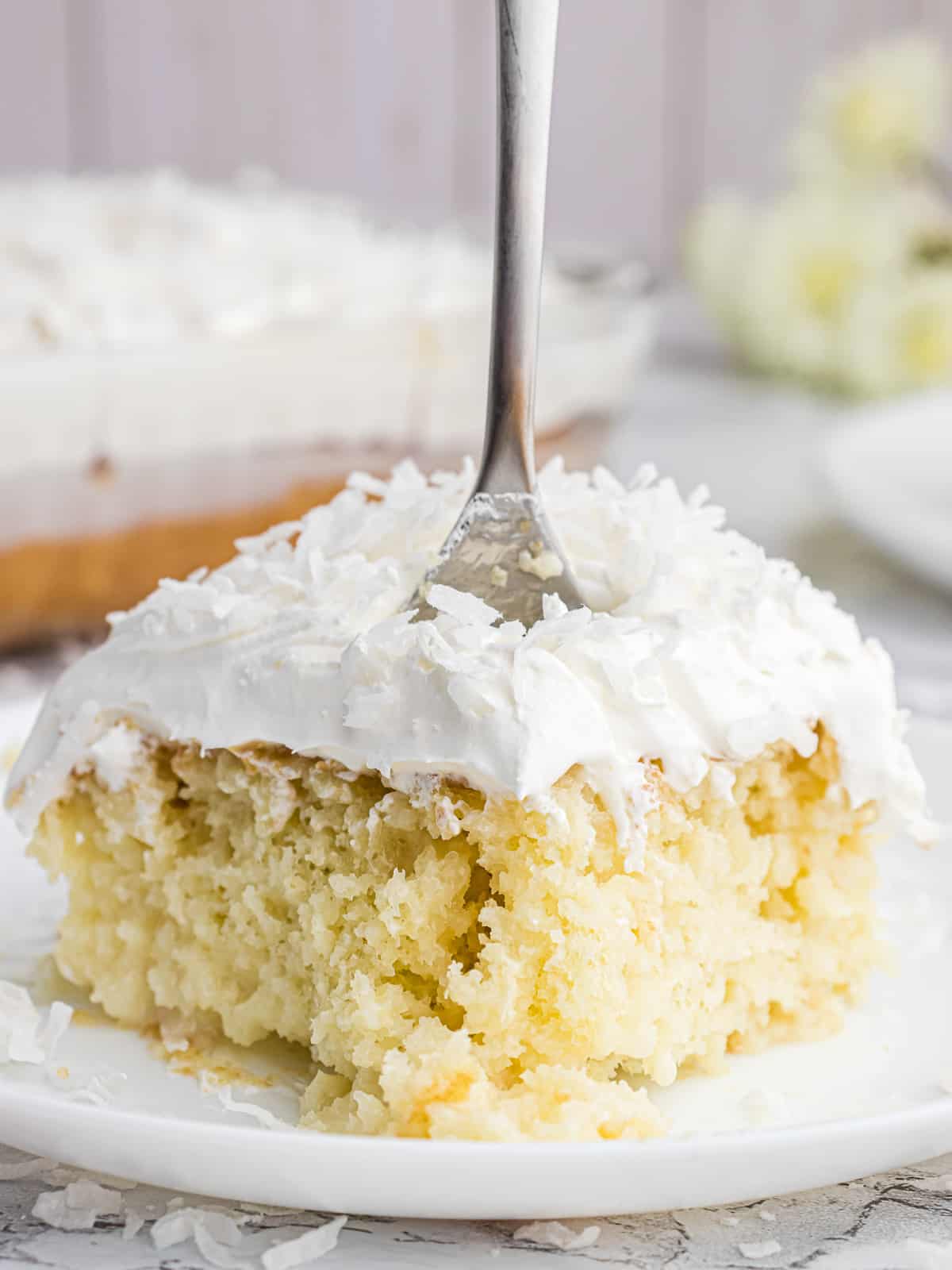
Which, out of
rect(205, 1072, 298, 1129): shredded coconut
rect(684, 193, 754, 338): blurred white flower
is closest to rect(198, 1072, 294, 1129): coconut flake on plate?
rect(205, 1072, 298, 1129): shredded coconut

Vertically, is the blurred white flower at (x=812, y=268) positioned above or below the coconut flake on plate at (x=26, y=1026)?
above

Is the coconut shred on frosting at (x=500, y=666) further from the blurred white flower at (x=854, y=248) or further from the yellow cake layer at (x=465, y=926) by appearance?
the blurred white flower at (x=854, y=248)

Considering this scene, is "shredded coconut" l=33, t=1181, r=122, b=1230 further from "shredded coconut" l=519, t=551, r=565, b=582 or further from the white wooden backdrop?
the white wooden backdrop

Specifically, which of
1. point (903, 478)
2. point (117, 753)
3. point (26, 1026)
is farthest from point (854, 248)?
point (26, 1026)

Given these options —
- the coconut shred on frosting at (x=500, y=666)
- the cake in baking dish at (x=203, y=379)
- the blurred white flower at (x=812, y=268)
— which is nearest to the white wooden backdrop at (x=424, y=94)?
the blurred white flower at (x=812, y=268)

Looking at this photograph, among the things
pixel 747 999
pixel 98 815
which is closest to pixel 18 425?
pixel 98 815
